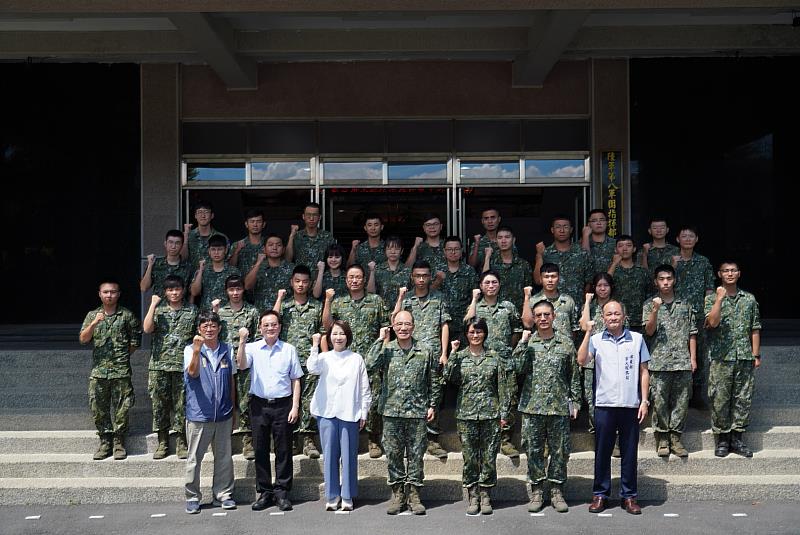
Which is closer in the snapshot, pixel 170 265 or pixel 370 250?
pixel 170 265

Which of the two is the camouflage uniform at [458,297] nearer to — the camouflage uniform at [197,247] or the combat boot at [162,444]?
the camouflage uniform at [197,247]

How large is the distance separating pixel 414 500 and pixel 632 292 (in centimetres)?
302

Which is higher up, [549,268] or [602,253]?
[602,253]

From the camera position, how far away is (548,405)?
6523 millimetres

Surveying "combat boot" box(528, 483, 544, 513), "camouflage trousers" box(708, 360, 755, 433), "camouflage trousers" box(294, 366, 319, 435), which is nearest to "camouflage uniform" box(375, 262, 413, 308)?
"camouflage trousers" box(294, 366, 319, 435)

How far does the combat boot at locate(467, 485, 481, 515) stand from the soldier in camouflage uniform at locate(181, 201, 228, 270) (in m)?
3.74

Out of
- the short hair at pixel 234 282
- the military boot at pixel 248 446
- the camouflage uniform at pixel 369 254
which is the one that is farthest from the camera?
the camouflage uniform at pixel 369 254

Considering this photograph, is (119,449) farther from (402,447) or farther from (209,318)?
(402,447)

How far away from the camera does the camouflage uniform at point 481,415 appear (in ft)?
21.3

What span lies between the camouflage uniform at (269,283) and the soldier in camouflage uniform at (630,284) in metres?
3.18

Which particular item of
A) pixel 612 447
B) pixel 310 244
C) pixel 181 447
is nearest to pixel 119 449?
pixel 181 447

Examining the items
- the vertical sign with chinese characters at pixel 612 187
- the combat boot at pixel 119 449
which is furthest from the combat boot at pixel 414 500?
the vertical sign with chinese characters at pixel 612 187

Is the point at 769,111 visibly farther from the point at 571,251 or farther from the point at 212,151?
the point at 212,151

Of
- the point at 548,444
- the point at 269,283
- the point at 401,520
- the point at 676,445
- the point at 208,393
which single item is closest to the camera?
the point at 401,520
